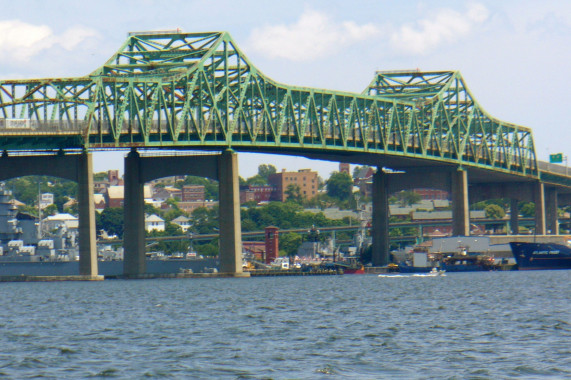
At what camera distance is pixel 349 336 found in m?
55.2

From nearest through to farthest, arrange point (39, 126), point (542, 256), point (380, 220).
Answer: point (39, 126)
point (542, 256)
point (380, 220)

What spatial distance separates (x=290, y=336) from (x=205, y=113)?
9252 cm

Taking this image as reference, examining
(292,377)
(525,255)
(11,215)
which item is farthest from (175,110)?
(292,377)

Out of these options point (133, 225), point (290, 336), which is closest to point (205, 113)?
point (133, 225)

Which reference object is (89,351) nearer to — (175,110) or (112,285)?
(112,285)

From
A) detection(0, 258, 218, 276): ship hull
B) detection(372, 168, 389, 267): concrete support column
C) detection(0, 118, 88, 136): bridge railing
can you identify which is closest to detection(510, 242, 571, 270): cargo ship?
detection(372, 168, 389, 267): concrete support column

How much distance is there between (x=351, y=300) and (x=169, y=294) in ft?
55.1

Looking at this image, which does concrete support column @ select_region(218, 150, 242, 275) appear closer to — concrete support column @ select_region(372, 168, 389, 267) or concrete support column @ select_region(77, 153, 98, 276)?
concrete support column @ select_region(77, 153, 98, 276)

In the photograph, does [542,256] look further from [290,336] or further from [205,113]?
[290,336]

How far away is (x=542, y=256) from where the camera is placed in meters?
159

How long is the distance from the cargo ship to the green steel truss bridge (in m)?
20.3

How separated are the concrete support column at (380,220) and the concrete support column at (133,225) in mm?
48757

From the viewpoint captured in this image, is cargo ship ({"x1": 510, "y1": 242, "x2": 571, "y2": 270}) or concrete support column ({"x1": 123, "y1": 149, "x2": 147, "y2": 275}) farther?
cargo ship ({"x1": 510, "y1": 242, "x2": 571, "y2": 270})

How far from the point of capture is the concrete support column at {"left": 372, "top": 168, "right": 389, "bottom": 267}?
17112 centimetres
